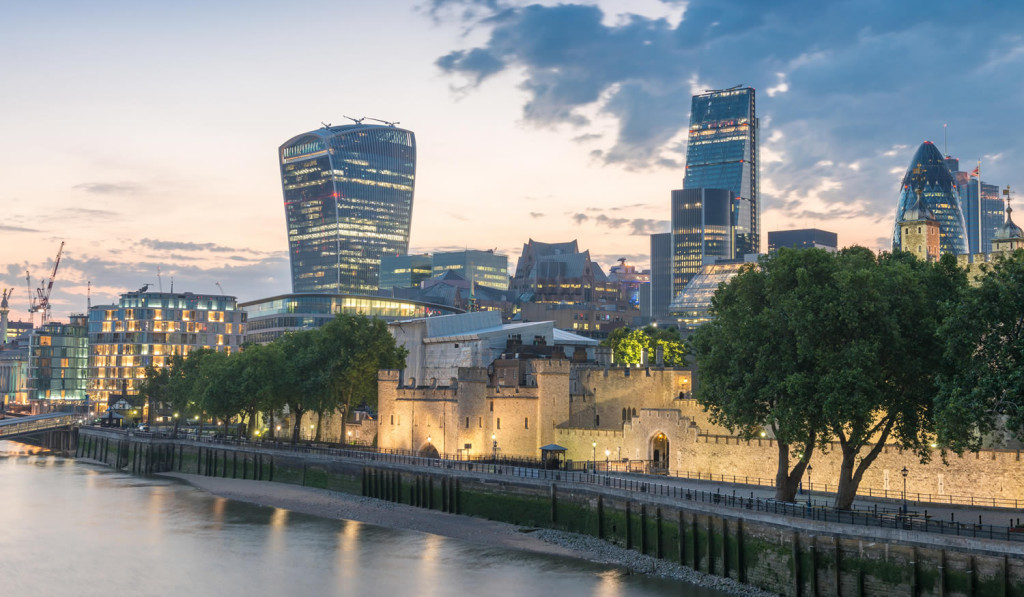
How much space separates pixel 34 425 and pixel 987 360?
144575 mm

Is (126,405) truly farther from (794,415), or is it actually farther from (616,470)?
(794,415)

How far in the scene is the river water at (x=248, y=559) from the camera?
182ft

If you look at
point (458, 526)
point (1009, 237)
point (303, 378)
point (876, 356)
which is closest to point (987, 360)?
point (876, 356)

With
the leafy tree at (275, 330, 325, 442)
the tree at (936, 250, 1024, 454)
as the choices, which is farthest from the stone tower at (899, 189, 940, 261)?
the tree at (936, 250, 1024, 454)

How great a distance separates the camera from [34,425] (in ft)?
510

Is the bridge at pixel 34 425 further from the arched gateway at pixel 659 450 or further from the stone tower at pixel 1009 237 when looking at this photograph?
the stone tower at pixel 1009 237

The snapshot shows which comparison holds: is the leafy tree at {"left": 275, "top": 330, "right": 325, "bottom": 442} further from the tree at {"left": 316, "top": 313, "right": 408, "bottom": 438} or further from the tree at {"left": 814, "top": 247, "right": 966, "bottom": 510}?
the tree at {"left": 814, "top": 247, "right": 966, "bottom": 510}

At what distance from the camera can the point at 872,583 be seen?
44.9 metres

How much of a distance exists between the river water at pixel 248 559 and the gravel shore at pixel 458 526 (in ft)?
4.18

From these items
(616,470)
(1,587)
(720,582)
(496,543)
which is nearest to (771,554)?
(720,582)

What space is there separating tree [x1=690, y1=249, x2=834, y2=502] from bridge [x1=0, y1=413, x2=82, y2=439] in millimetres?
122883

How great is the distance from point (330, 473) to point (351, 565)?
3570 cm

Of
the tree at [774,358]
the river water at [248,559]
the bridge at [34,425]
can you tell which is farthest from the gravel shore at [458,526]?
the bridge at [34,425]

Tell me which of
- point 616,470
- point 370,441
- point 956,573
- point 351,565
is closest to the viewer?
point 956,573
